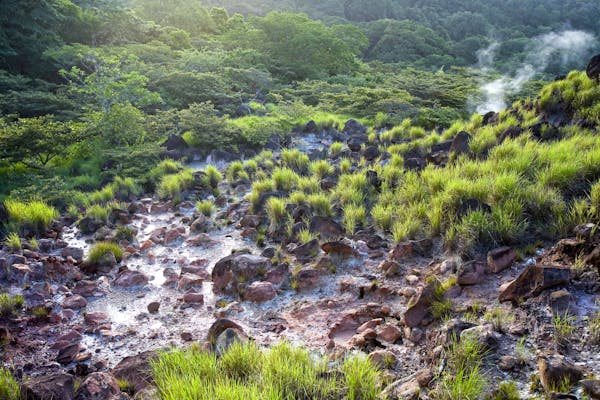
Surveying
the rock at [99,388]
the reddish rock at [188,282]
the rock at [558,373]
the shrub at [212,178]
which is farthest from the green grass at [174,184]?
the rock at [558,373]

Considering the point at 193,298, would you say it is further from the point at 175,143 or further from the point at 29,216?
the point at 175,143

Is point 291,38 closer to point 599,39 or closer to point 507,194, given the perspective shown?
point 507,194

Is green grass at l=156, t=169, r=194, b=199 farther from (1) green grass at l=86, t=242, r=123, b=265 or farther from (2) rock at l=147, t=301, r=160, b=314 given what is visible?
(2) rock at l=147, t=301, r=160, b=314

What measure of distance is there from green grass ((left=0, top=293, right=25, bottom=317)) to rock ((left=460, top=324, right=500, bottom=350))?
13.7 ft

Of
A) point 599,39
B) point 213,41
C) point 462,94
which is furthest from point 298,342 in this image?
point 599,39

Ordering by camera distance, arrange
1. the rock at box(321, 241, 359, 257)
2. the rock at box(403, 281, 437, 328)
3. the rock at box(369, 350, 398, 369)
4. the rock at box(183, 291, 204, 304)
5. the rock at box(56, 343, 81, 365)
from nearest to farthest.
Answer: the rock at box(369, 350, 398, 369) → the rock at box(403, 281, 437, 328) → the rock at box(56, 343, 81, 365) → the rock at box(183, 291, 204, 304) → the rock at box(321, 241, 359, 257)

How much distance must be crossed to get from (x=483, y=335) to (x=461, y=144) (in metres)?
5.15

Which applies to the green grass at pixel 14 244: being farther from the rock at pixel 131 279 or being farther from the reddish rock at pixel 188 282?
the reddish rock at pixel 188 282

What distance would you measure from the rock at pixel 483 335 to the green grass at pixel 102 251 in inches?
177

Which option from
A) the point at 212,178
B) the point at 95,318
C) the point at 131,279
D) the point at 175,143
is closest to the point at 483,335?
the point at 95,318

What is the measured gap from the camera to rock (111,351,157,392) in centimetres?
294

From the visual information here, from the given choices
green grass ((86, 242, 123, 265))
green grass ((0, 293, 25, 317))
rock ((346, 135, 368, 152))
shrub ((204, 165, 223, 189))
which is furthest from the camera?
rock ((346, 135, 368, 152))

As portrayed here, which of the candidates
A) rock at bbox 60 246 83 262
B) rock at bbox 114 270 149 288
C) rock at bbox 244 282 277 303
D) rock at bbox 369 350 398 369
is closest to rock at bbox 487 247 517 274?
rock at bbox 369 350 398 369

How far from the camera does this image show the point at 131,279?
4.94 m
